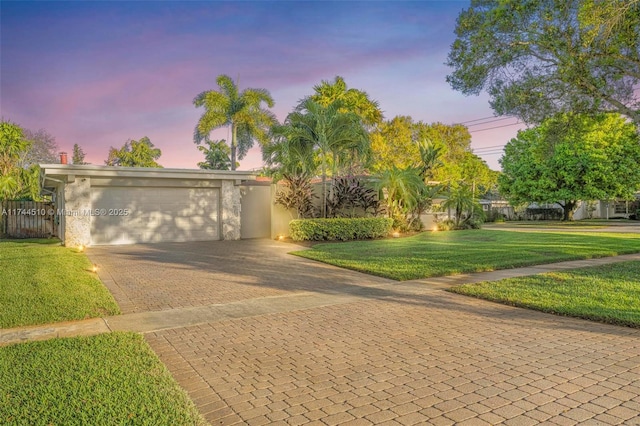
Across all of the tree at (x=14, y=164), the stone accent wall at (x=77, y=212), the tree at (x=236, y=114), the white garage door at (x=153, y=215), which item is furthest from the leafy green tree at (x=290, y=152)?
the tree at (x=14, y=164)

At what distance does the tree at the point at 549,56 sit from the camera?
8789 millimetres

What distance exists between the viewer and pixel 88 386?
345 cm

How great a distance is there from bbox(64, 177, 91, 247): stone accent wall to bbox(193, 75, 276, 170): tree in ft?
37.8

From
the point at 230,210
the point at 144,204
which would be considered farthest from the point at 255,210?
the point at 144,204

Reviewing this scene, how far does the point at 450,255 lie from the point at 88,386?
9.76 meters

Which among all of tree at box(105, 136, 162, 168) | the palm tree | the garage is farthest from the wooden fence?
tree at box(105, 136, 162, 168)

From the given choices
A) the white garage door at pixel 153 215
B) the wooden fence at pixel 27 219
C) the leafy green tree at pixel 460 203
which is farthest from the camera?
the leafy green tree at pixel 460 203

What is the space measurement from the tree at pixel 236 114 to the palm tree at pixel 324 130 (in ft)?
31.0

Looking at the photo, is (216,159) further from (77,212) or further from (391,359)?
(391,359)

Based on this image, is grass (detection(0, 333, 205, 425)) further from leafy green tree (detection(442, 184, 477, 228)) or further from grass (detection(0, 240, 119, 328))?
leafy green tree (detection(442, 184, 477, 228))

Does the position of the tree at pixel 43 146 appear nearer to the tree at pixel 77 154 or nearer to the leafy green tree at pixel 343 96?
the tree at pixel 77 154

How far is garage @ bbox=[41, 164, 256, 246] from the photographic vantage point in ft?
49.7

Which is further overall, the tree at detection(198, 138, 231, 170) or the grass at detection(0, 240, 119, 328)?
the tree at detection(198, 138, 231, 170)

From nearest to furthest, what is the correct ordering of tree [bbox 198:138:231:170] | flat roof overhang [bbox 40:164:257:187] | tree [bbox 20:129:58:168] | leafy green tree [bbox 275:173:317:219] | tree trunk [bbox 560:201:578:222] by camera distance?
flat roof overhang [bbox 40:164:257:187] < leafy green tree [bbox 275:173:317:219] < tree trunk [bbox 560:201:578:222] < tree [bbox 20:129:58:168] < tree [bbox 198:138:231:170]
